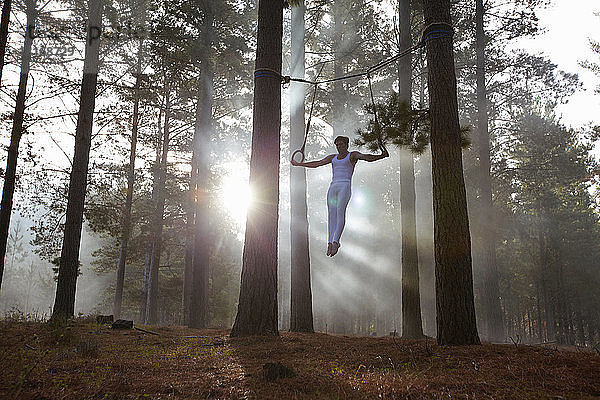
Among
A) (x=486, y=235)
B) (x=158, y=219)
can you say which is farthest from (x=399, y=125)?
(x=158, y=219)

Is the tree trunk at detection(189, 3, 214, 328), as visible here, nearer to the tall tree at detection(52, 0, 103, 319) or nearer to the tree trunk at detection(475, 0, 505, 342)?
the tall tree at detection(52, 0, 103, 319)

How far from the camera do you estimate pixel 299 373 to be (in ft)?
12.4

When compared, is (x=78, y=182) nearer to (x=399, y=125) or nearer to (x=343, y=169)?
(x=343, y=169)

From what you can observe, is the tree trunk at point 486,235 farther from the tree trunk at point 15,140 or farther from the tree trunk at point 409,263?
the tree trunk at point 15,140

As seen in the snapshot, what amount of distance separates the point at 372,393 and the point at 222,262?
2821cm

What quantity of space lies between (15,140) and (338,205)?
10085 millimetres

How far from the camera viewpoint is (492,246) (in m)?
15.6

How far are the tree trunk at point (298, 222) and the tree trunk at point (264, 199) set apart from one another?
3.20 metres

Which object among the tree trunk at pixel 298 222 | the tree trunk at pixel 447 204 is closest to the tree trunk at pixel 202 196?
the tree trunk at pixel 298 222

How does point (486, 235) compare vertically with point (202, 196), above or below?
below

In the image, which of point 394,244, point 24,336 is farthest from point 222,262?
point 24,336

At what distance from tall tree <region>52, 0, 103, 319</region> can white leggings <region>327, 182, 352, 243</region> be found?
22.5 ft

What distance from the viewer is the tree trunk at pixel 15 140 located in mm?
11031

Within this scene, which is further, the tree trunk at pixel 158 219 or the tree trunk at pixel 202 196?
the tree trunk at pixel 158 219
